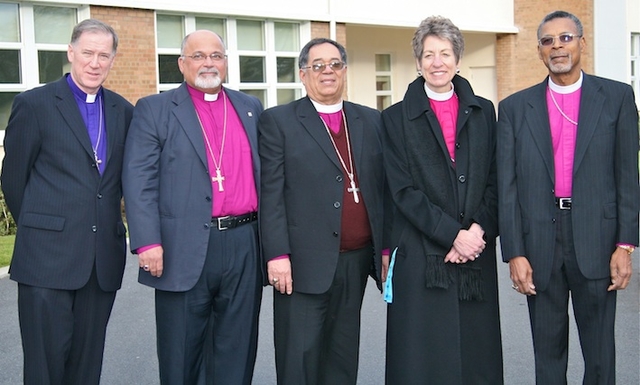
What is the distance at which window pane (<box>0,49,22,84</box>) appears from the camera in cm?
1435

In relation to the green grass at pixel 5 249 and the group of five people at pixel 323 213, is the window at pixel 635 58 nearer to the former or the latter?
the green grass at pixel 5 249

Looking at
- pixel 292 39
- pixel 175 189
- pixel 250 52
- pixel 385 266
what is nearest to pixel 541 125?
pixel 385 266

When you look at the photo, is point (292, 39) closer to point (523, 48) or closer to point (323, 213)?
point (523, 48)

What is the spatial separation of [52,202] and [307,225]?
1.44 m

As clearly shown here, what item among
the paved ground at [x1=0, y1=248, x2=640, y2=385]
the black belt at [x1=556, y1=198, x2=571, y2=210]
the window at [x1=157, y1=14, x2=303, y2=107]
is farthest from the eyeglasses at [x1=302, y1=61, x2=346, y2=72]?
the window at [x1=157, y1=14, x2=303, y2=107]

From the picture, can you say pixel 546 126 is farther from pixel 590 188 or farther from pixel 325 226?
pixel 325 226

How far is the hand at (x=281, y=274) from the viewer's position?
15.1 feet

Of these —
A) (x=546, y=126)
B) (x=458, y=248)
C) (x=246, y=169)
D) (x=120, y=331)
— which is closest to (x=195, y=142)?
(x=246, y=169)

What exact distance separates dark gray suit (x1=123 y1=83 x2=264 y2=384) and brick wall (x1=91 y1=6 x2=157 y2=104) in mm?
11230

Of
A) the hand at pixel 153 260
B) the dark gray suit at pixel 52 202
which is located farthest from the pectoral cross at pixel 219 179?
the dark gray suit at pixel 52 202

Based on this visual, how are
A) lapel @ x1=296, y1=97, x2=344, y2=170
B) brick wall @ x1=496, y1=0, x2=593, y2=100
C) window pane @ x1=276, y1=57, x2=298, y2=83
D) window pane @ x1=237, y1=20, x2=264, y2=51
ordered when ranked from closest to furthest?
1. lapel @ x1=296, y1=97, x2=344, y2=170
2. window pane @ x1=237, y1=20, x2=264, y2=51
3. window pane @ x1=276, y1=57, x2=298, y2=83
4. brick wall @ x1=496, y1=0, x2=593, y2=100

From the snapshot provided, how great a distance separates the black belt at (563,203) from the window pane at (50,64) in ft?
40.7

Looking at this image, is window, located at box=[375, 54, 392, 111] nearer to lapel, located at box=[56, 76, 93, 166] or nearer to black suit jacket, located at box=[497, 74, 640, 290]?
black suit jacket, located at box=[497, 74, 640, 290]

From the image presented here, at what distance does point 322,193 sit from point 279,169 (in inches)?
11.4
